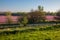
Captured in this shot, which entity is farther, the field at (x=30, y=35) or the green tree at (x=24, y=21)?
the green tree at (x=24, y=21)

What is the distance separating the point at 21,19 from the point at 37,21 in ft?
14.7

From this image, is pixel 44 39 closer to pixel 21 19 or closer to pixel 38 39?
pixel 38 39

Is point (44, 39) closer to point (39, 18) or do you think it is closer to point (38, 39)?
point (38, 39)

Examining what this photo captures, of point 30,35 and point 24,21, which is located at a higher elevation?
point 30,35

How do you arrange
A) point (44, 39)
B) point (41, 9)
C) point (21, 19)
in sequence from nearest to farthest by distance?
point (44, 39)
point (21, 19)
point (41, 9)

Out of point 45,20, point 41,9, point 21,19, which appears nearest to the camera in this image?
point 21,19

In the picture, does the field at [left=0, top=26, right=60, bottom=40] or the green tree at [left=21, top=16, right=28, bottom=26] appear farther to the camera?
the green tree at [left=21, top=16, right=28, bottom=26]

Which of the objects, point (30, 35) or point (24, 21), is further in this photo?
point (24, 21)

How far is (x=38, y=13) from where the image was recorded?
43125mm

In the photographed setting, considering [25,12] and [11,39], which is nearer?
[11,39]

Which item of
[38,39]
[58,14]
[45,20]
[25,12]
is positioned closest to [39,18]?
[45,20]

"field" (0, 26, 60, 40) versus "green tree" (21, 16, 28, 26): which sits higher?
"field" (0, 26, 60, 40)

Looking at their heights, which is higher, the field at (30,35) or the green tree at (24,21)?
the field at (30,35)

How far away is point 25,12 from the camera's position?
4303 centimetres
